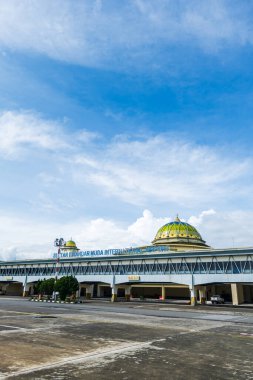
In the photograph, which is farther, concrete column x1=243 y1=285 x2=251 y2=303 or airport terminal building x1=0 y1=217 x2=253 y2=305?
concrete column x1=243 y1=285 x2=251 y2=303

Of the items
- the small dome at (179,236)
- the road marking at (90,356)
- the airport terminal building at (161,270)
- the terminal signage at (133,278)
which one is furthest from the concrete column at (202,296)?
the road marking at (90,356)

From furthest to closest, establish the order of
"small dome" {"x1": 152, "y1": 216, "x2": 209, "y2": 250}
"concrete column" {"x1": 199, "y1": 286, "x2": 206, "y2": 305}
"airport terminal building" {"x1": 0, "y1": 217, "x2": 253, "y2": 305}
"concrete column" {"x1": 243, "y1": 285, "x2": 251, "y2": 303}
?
"small dome" {"x1": 152, "y1": 216, "x2": 209, "y2": 250} < "concrete column" {"x1": 243, "y1": 285, "x2": 251, "y2": 303} < "concrete column" {"x1": 199, "y1": 286, "x2": 206, "y2": 305} < "airport terminal building" {"x1": 0, "y1": 217, "x2": 253, "y2": 305}

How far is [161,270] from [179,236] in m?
25.0

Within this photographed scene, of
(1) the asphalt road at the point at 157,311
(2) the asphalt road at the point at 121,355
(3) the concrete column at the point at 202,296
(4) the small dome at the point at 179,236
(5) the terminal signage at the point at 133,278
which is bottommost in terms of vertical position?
(1) the asphalt road at the point at 157,311

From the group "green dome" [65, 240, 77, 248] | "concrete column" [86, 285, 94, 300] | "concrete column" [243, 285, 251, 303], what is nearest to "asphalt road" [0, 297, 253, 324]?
"concrete column" [243, 285, 251, 303]

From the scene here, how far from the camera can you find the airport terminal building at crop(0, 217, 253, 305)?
61.6 metres

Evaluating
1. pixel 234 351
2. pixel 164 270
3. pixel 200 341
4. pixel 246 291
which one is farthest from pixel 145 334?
pixel 246 291

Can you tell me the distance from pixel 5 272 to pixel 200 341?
92894 mm

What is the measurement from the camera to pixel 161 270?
69562 millimetres

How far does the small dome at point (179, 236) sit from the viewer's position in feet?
300

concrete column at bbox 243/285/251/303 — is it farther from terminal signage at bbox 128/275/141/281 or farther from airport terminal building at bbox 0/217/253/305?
terminal signage at bbox 128/275/141/281

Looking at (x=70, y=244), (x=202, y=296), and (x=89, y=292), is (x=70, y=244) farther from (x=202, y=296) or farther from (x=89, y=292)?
(x=202, y=296)

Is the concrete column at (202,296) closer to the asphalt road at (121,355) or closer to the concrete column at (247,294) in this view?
the concrete column at (247,294)

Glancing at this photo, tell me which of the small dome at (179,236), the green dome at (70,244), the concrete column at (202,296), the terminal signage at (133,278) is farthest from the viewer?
the green dome at (70,244)
